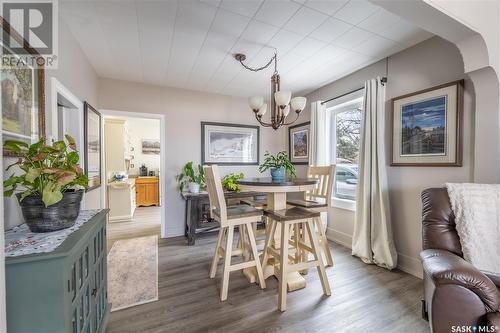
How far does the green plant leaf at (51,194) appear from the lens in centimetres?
90

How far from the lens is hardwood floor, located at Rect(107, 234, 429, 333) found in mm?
1552

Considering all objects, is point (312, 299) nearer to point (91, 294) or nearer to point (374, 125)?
point (91, 294)

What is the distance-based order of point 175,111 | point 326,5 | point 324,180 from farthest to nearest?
point 175,111
point 324,180
point 326,5

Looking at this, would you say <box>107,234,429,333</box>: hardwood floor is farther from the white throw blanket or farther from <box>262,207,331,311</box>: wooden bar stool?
the white throw blanket

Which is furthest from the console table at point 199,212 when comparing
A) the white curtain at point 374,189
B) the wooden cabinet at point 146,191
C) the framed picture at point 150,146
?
the framed picture at point 150,146

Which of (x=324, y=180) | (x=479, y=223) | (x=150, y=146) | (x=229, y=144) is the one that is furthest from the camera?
(x=150, y=146)

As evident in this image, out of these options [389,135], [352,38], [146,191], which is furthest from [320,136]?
[146,191]

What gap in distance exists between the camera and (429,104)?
6.96 feet

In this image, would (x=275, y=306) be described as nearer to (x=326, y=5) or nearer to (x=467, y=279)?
(x=467, y=279)

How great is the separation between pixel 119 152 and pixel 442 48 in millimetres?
5299

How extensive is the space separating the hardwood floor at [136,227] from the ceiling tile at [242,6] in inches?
129

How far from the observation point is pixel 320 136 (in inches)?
135

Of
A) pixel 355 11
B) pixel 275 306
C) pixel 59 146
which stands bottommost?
pixel 275 306

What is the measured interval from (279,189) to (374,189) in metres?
1.34
